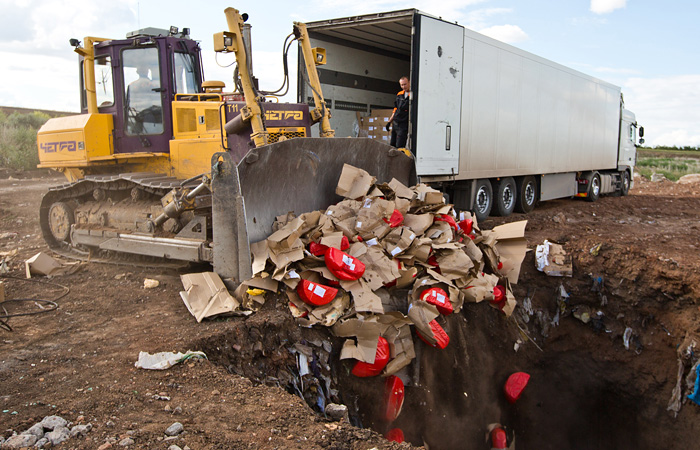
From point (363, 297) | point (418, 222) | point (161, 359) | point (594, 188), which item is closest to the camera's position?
point (161, 359)

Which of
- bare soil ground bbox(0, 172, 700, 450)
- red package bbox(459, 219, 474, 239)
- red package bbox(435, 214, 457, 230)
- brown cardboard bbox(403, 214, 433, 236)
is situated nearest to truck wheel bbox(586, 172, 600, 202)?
bare soil ground bbox(0, 172, 700, 450)

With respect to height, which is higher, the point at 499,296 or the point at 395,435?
the point at 499,296

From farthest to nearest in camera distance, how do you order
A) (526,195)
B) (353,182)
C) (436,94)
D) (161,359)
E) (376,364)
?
(526,195) < (436,94) < (353,182) < (376,364) < (161,359)

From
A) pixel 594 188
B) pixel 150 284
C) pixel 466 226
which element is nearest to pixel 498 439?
pixel 466 226

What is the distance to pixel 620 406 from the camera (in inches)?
241

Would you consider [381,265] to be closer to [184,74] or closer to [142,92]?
[184,74]

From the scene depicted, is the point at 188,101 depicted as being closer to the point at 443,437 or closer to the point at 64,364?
the point at 64,364

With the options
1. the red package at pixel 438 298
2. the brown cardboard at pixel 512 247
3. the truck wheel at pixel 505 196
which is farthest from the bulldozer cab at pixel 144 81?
the truck wheel at pixel 505 196

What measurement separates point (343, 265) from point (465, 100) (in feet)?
16.8

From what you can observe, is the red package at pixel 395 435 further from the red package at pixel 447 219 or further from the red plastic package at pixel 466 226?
the red plastic package at pixel 466 226

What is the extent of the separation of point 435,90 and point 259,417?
618 cm

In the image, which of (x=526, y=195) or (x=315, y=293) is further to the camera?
(x=526, y=195)

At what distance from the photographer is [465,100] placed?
8609mm

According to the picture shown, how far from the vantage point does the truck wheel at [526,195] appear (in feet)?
35.8
